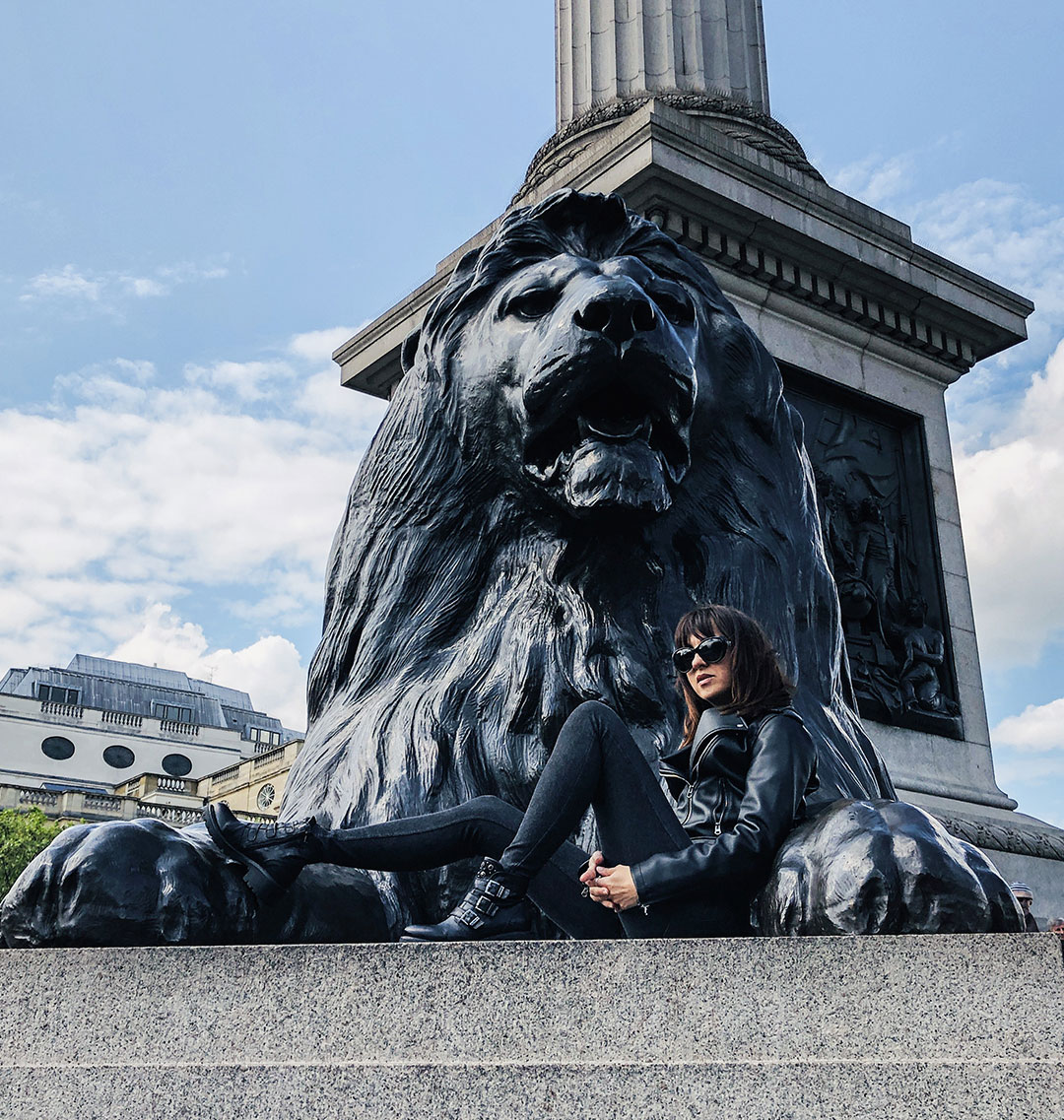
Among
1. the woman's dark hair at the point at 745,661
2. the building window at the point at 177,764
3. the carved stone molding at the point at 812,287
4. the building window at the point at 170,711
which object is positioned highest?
the building window at the point at 170,711

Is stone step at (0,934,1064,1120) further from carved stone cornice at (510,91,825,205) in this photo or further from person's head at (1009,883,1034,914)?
carved stone cornice at (510,91,825,205)

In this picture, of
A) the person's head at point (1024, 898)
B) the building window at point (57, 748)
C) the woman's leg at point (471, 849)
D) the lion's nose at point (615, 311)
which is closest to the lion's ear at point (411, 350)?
the lion's nose at point (615, 311)

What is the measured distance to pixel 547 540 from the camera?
10.1ft

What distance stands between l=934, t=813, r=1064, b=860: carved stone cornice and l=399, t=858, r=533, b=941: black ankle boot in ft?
16.1

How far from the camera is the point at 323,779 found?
296cm

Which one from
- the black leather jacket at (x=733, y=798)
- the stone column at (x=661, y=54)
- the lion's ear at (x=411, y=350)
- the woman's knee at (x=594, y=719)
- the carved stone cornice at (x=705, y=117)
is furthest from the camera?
the stone column at (x=661, y=54)

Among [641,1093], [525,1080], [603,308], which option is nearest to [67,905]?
[525,1080]

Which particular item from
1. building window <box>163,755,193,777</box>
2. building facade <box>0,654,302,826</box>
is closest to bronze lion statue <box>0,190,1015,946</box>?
building facade <box>0,654,302,826</box>

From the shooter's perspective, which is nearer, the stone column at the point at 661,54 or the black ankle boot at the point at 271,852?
the black ankle boot at the point at 271,852

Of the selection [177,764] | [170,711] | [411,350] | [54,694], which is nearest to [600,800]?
Result: [411,350]

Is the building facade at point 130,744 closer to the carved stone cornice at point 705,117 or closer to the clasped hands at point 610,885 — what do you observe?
the carved stone cornice at point 705,117

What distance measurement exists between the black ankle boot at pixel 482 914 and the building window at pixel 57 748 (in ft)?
200

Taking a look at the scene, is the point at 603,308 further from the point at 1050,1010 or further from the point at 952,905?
the point at 1050,1010

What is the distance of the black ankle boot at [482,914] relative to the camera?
2.15m
